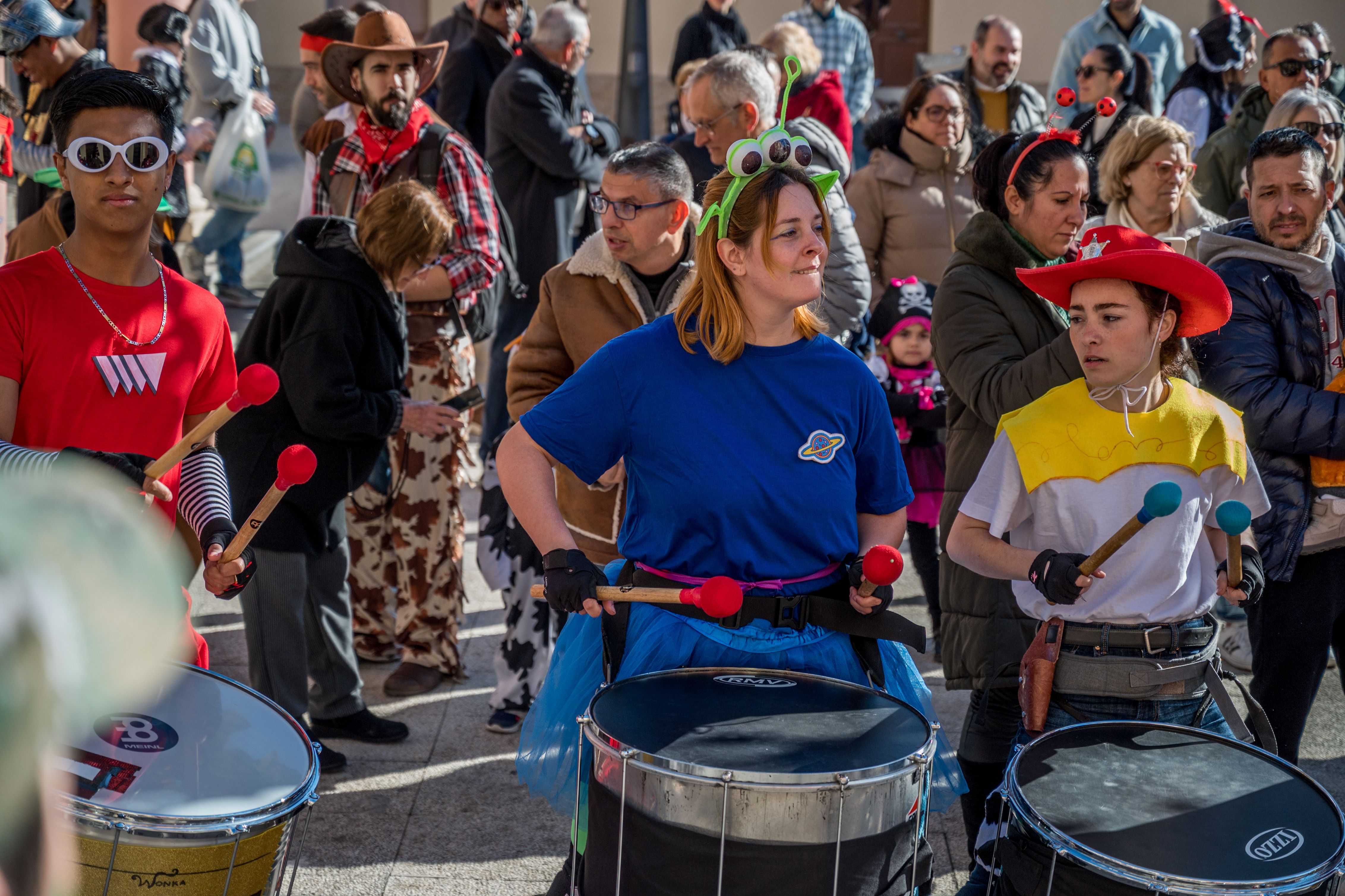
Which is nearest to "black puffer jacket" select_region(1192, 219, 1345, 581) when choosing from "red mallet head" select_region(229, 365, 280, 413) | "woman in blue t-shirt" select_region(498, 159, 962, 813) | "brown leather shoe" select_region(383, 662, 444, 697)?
"woman in blue t-shirt" select_region(498, 159, 962, 813)

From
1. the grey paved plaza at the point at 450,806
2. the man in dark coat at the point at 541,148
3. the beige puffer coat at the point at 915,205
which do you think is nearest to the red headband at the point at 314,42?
the man in dark coat at the point at 541,148

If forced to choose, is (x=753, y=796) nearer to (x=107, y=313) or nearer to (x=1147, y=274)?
(x=1147, y=274)

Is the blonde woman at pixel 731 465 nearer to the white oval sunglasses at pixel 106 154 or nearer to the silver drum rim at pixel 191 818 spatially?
the silver drum rim at pixel 191 818

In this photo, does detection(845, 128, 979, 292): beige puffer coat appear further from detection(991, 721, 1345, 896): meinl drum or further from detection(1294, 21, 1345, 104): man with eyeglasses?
detection(991, 721, 1345, 896): meinl drum

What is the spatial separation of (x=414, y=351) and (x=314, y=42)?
2755 millimetres

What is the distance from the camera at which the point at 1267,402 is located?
3.31 m

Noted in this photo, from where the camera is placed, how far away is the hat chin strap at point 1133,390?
8.91 ft

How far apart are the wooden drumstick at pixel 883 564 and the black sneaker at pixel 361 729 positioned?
2.38 meters

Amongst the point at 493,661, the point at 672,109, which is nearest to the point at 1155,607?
the point at 493,661

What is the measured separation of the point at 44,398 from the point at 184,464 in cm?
30

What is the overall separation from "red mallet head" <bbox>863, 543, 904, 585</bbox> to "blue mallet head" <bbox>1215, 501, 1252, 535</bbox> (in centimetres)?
60

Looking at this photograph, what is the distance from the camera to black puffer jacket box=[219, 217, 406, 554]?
381cm

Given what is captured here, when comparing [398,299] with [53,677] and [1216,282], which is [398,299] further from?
[53,677]

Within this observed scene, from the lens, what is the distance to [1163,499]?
222cm
